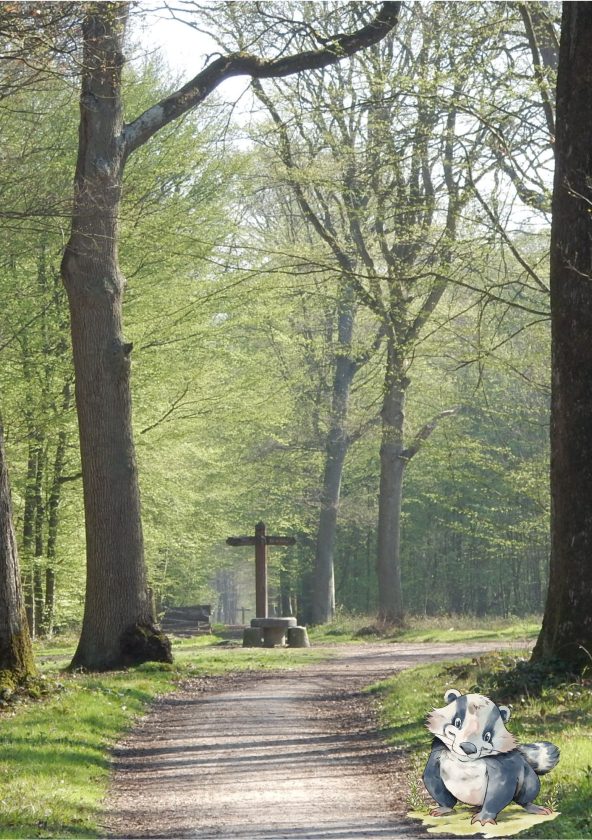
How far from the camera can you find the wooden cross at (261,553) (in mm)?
23828

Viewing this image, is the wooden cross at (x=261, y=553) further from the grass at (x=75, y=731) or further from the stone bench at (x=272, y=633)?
the grass at (x=75, y=731)

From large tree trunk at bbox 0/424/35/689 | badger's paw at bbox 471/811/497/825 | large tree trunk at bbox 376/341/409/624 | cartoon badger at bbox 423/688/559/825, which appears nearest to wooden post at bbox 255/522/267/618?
large tree trunk at bbox 376/341/409/624

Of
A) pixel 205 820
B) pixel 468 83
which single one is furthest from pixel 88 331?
pixel 205 820

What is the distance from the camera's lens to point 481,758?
5.09 m

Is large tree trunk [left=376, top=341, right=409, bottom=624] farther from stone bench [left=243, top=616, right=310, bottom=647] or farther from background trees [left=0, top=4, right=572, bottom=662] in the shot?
stone bench [left=243, top=616, right=310, bottom=647]

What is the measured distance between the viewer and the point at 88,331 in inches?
567

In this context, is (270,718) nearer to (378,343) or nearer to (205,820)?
(205,820)

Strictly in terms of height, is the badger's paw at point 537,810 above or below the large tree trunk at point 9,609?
below

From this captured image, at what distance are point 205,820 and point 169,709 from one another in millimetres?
5213

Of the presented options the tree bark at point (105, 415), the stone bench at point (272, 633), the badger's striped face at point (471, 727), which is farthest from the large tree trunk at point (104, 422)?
the badger's striped face at point (471, 727)

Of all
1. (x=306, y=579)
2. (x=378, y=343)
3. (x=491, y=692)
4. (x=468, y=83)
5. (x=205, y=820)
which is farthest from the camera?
(x=306, y=579)

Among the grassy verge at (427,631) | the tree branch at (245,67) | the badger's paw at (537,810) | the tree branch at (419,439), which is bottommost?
the grassy verge at (427,631)

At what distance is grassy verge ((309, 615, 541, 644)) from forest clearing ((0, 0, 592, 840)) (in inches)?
7.5

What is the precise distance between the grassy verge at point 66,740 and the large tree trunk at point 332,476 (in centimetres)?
1651
